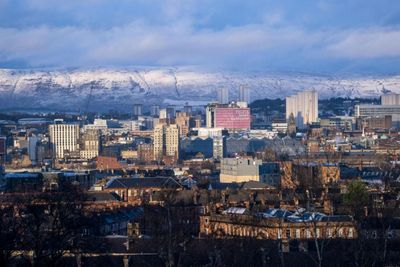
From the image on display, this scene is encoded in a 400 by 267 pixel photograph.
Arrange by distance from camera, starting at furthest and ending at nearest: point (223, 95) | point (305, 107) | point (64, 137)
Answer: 1. point (223, 95)
2. point (305, 107)
3. point (64, 137)

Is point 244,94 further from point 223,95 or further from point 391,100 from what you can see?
point 391,100

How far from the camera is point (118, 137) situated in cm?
11744

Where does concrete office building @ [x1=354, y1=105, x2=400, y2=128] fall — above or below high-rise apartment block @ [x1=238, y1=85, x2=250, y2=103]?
below

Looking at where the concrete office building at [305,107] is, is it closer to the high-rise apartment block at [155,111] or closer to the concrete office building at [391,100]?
the concrete office building at [391,100]

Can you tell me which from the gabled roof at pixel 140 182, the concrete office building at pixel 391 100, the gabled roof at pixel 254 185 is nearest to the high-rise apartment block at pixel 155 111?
the concrete office building at pixel 391 100

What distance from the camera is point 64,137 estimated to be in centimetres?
10825

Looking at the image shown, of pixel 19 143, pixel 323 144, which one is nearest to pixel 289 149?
pixel 323 144

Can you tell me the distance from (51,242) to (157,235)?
18.3 ft

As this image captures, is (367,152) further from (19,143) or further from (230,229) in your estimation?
(230,229)

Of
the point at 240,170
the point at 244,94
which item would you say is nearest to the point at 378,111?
the point at 244,94

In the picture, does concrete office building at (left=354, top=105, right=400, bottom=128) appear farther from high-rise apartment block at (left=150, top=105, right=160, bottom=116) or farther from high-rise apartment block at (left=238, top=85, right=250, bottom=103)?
high-rise apartment block at (left=238, top=85, right=250, bottom=103)

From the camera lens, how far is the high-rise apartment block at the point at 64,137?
10656 cm

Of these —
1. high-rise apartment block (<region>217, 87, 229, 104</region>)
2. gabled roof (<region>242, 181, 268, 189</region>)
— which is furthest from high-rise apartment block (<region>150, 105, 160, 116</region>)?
gabled roof (<region>242, 181, 268, 189</region>)

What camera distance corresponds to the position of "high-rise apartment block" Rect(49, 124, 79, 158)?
106562mm
